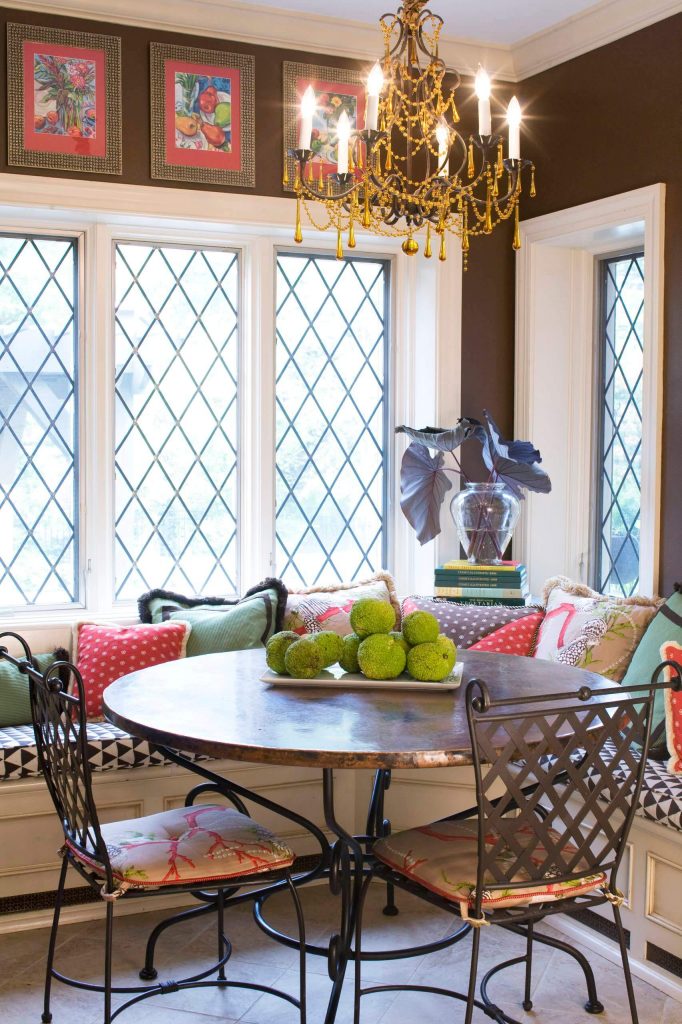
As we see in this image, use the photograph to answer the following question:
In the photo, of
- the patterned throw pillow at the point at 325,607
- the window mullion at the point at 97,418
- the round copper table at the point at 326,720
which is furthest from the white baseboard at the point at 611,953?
the window mullion at the point at 97,418

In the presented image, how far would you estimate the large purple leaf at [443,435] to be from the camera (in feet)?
13.1

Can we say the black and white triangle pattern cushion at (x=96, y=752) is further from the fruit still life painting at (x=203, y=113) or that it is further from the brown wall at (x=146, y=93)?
the fruit still life painting at (x=203, y=113)

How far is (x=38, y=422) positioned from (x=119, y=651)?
3.24 ft

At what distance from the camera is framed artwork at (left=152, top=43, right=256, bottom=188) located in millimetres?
3797

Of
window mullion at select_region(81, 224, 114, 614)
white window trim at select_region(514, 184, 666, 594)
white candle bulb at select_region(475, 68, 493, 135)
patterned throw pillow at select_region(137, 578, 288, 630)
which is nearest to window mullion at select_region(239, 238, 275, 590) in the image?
patterned throw pillow at select_region(137, 578, 288, 630)

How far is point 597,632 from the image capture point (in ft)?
11.3

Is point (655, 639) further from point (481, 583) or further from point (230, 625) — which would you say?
point (230, 625)

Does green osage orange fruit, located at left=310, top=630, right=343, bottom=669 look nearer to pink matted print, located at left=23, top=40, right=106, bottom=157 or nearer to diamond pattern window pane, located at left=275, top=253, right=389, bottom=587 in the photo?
diamond pattern window pane, located at left=275, top=253, right=389, bottom=587

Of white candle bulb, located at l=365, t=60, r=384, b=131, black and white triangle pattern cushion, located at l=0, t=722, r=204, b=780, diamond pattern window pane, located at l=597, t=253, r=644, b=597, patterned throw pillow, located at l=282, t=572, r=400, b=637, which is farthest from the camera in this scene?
diamond pattern window pane, located at l=597, t=253, r=644, b=597

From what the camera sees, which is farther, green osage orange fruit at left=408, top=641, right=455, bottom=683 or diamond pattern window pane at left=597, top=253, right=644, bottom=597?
diamond pattern window pane at left=597, top=253, right=644, bottom=597

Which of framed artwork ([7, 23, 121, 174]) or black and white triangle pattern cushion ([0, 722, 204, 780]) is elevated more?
framed artwork ([7, 23, 121, 174])

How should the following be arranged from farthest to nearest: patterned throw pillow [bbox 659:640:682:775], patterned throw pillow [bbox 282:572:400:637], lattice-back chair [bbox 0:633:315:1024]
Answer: patterned throw pillow [bbox 282:572:400:637], patterned throw pillow [bbox 659:640:682:775], lattice-back chair [bbox 0:633:315:1024]

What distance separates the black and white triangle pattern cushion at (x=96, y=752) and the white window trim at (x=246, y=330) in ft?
1.93

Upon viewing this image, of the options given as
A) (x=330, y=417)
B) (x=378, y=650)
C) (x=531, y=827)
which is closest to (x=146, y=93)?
(x=330, y=417)
